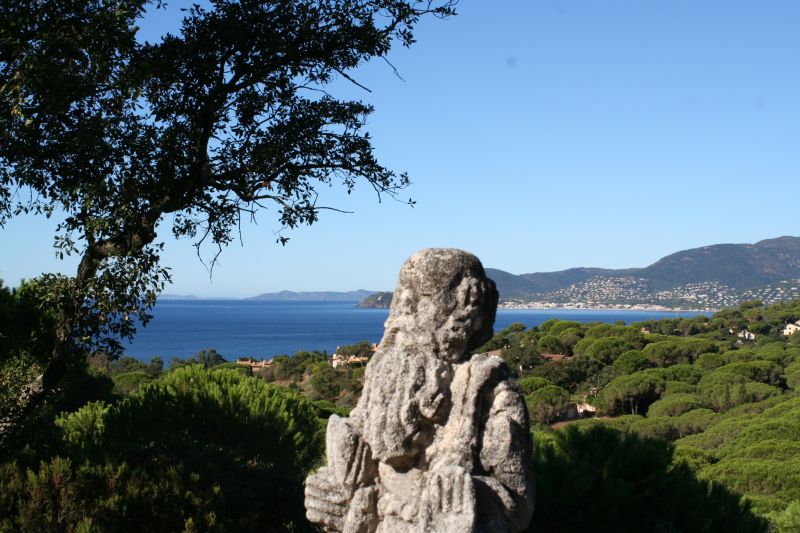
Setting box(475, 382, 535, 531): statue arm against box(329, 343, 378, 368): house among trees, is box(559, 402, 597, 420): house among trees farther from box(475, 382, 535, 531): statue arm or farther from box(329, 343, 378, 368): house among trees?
box(475, 382, 535, 531): statue arm

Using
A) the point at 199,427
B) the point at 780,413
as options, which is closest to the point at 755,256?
the point at 780,413

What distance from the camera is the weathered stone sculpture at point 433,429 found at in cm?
406

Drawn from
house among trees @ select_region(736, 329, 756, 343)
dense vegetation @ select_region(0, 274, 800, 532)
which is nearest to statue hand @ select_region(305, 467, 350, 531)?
dense vegetation @ select_region(0, 274, 800, 532)

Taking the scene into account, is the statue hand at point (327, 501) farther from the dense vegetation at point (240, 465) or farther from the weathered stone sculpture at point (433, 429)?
the dense vegetation at point (240, 465)

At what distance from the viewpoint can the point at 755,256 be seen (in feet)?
652

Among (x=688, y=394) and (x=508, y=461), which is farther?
(x=688, y=394)

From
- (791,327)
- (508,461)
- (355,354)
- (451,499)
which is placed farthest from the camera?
(791,327)

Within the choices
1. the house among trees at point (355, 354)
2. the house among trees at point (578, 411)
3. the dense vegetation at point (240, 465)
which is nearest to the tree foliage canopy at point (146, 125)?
the dense vegetation at point (240, 465)

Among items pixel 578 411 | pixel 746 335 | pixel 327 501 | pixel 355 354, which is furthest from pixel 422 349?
pixel 746 335

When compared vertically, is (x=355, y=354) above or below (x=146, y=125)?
below

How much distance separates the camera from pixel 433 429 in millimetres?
4371

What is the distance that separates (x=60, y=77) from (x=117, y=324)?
2.67 m

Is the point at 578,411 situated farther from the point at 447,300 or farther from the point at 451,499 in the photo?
the point at 451,499

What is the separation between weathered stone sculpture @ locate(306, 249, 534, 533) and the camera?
4059mm
